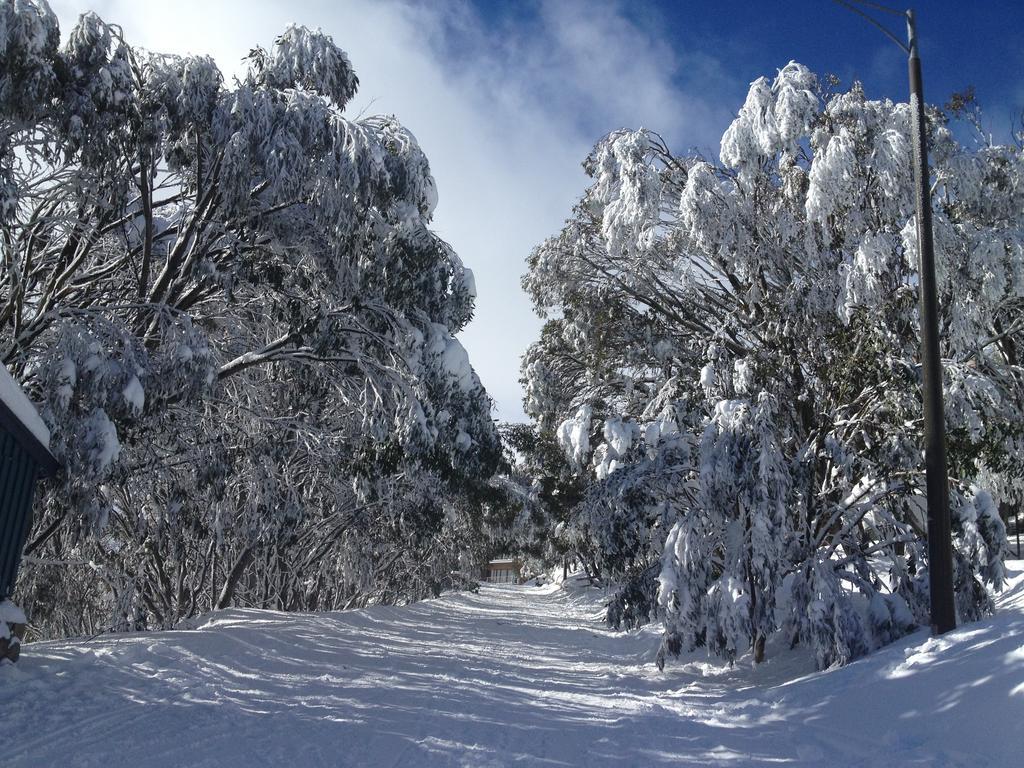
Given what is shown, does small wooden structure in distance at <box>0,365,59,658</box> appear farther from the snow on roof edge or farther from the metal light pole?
the metal light pole

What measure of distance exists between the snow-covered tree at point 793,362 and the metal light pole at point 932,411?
1513 millimetres

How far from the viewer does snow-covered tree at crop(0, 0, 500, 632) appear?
948 cm

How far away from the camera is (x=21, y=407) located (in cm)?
809

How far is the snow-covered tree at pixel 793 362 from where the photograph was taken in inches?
363

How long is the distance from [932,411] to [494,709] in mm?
4773

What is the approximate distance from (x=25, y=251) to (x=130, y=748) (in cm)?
783

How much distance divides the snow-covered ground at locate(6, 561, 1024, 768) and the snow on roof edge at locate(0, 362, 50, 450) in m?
2.23

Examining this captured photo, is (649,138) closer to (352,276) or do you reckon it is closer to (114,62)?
(352,276)

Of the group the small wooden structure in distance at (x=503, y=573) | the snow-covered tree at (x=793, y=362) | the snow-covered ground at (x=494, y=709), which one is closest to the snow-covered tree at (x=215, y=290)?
the snow-covered ground at (x=494, y=709)

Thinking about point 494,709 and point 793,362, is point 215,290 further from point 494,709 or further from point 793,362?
point 793,362

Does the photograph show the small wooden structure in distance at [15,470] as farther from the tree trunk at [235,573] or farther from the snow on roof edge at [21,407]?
the tree trunk at [235,573]

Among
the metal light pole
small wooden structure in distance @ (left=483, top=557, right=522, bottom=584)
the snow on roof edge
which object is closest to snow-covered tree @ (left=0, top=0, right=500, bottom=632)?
the snow on roof edge

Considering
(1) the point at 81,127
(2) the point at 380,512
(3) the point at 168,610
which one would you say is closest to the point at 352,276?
(1) the point at 81,127

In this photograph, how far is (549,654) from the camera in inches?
539
